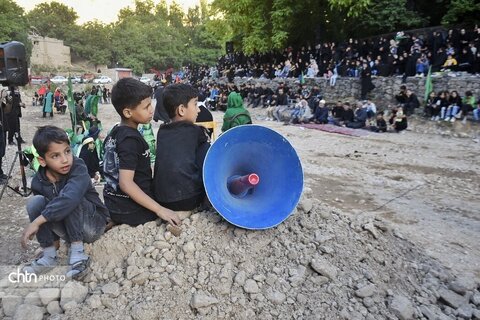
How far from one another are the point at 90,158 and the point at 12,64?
178cm

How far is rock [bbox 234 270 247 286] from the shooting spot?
2.45 m

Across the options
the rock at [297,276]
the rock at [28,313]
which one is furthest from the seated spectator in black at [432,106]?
the rock at [28,313]

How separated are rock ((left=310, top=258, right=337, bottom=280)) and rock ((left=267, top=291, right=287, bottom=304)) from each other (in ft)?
1.03

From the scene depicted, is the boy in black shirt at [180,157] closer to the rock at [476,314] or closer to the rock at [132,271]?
the rock at [132,271]

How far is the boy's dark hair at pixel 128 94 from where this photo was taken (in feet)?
8.54

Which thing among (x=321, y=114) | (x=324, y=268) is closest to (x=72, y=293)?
(x=324, y=268)

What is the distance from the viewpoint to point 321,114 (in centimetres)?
1391

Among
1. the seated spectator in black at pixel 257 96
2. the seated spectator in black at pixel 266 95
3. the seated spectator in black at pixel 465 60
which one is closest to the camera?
the seated spectator in black at pixel 465 60

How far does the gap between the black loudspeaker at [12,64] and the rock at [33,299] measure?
423 centimetres

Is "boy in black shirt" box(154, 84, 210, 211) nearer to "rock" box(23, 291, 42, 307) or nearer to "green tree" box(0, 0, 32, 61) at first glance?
"rock" box(23, 291, 42, 307)

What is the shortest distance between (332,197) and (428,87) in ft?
29.7

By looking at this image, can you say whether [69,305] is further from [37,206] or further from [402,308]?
[402,308]

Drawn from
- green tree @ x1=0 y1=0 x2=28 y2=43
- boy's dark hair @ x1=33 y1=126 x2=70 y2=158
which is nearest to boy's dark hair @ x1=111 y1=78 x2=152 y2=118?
boy's dark hair @ x1=33 y1=126 x2=70 y2=158

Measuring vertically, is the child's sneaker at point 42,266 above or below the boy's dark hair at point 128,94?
below
